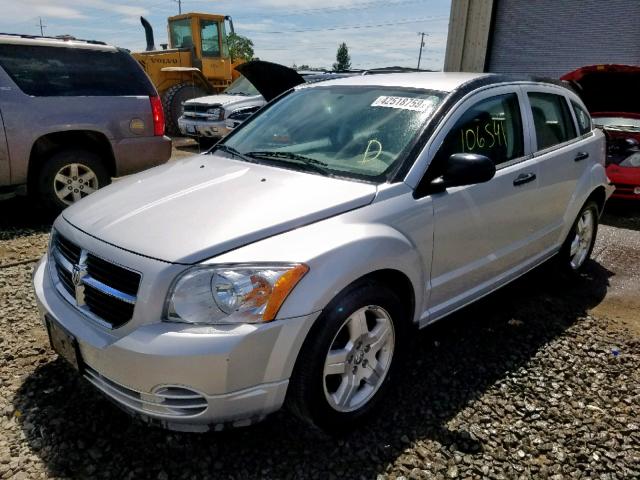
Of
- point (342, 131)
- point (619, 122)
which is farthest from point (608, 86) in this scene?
point (342, 131)

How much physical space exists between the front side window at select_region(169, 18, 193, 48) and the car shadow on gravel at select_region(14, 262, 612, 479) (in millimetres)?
13319

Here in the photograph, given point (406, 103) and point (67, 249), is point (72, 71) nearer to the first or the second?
point (67, 249)

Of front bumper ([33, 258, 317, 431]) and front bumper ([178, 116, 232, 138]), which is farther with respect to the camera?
front bumper ([178, 116, 232, 138])

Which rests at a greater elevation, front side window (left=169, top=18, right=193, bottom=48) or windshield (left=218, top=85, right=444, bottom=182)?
front side window (left=169, top=18, right=193, bottom=48)

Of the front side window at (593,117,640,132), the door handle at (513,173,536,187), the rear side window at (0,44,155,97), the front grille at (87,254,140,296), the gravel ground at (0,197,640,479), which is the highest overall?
the rear side window at (0,44,155,97)

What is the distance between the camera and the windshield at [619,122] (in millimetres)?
6992

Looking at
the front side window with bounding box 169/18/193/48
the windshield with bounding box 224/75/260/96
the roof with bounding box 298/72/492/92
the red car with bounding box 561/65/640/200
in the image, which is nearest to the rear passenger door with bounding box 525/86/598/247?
the roof with bounding box 298/72/492/92

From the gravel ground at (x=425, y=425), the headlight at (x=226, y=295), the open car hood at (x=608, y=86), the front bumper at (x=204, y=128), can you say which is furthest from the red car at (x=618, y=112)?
the front bumper at (x=204, y=128)

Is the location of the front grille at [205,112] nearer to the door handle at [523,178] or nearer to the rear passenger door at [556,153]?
the rear passenger door at [556,153]

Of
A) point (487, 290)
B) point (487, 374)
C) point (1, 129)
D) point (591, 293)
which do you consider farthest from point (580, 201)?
point (1, 129)

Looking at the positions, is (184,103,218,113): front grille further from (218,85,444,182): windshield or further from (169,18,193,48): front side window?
(218,85,444,182): windshield

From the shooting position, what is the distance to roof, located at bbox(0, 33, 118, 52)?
5.31 meters

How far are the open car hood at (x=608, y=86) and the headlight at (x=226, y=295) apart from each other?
20.7 ft

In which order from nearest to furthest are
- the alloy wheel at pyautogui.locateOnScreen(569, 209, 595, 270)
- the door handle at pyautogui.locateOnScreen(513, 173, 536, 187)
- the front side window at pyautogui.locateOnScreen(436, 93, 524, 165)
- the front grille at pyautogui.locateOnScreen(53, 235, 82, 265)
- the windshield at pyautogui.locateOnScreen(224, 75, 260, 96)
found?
the front grille at pyautogui.locateOnScreen(53, 235, 82, 265), the front side window at pyautogui.locateOnScreen(436, 93, 524, 165), the door handle at pyautogui.locateOnScreen(513, 173, 536, 187), the alloy wheel at pyautogui.locateOnScreen(569, 209, 595, 270), the windshield at pyautogui.locateOnScreen(224, 75, 260, 96)
